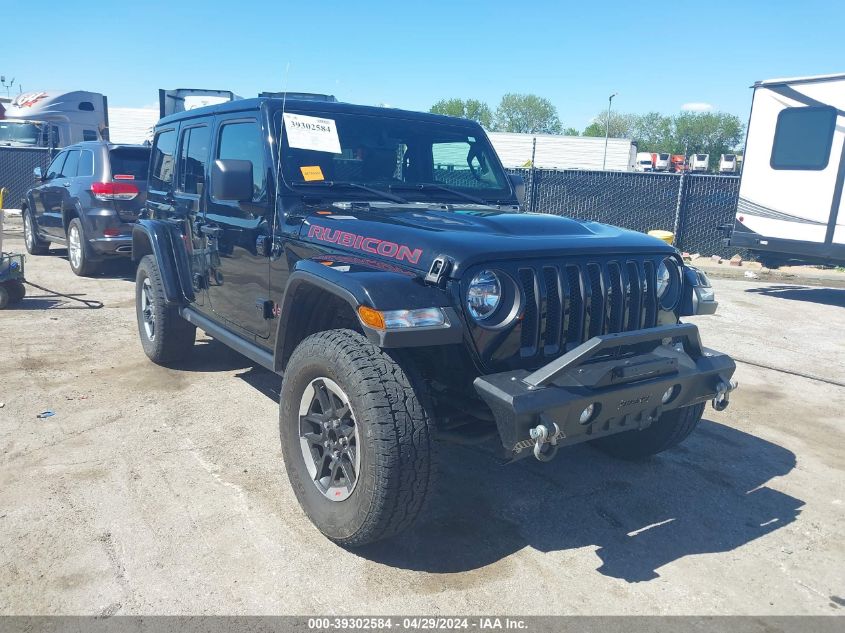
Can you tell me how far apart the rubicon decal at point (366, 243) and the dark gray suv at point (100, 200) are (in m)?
6.57

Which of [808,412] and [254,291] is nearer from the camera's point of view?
[254,291]

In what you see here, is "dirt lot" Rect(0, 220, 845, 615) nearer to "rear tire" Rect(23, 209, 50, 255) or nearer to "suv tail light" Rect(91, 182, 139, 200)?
"suv tail light" Rect(91, 182, 139, 200)

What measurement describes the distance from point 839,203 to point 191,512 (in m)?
10.0

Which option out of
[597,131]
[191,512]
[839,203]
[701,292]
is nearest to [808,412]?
[701,292]

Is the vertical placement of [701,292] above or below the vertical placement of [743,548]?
above

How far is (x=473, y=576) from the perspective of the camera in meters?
2.94

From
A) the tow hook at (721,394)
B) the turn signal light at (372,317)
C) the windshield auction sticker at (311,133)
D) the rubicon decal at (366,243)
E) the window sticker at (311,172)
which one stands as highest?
the windshield auction sticker at (311,133)

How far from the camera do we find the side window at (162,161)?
5.41 metres

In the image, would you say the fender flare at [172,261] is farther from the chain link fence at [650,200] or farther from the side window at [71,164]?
the chain link fence at [650,200]

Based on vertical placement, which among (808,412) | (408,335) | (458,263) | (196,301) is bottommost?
(808,412)

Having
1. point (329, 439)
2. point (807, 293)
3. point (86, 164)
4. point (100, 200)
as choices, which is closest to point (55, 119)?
point (86, 164)

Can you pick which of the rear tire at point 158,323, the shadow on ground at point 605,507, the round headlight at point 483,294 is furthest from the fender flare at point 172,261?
the round headlight at point 483,294

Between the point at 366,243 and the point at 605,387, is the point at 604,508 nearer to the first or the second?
the point at 605,387

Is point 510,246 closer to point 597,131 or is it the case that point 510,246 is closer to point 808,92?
point 808,92
